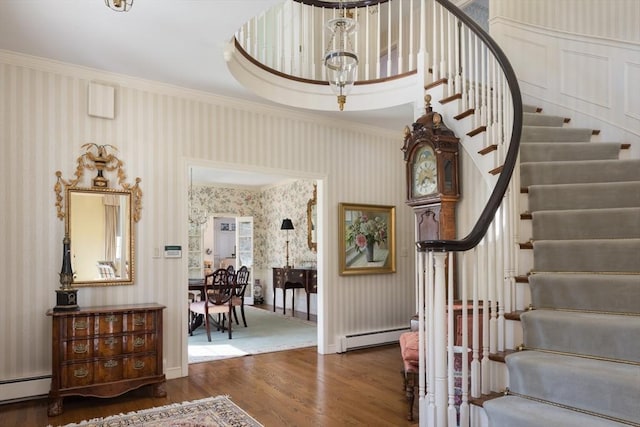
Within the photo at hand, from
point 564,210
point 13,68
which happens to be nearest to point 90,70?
point 13,68

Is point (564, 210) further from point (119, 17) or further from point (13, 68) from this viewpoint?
point (13, 68)

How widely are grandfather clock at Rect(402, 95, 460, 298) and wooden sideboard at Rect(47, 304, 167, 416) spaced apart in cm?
269

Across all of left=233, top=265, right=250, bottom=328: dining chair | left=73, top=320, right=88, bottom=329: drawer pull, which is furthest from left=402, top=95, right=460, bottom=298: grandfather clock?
left=233, top=265, right=250, bottom=328: dining chair

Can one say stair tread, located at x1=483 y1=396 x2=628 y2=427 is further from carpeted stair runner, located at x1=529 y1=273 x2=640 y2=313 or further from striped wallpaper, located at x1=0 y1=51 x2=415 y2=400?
striped wallpaper, located at x1=0 y1=51 x2=415 y2=400

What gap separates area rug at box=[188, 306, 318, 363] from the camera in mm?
5391

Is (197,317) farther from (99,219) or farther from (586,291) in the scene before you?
(586,291)

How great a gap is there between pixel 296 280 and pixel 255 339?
217cm

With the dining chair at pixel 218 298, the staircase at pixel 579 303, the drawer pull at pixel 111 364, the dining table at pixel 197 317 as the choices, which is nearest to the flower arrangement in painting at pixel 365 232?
the dining chair at pixel 218 298

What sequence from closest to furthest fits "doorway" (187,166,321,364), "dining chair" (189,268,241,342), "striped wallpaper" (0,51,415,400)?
"striped wallpaper" (0,51,415,400), "dining chair" (189,268,241,342), "doorway" (187,166,321,364)

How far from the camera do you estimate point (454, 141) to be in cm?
418

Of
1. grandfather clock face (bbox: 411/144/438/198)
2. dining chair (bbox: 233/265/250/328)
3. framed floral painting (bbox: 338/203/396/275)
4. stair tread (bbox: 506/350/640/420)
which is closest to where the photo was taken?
stair tread (bbox: 506/350/640/420)

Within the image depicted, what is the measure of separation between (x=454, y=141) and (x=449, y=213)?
2.27 ft

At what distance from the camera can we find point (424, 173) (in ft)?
14.5

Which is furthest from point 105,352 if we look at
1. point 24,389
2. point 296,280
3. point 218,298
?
point 296,280
